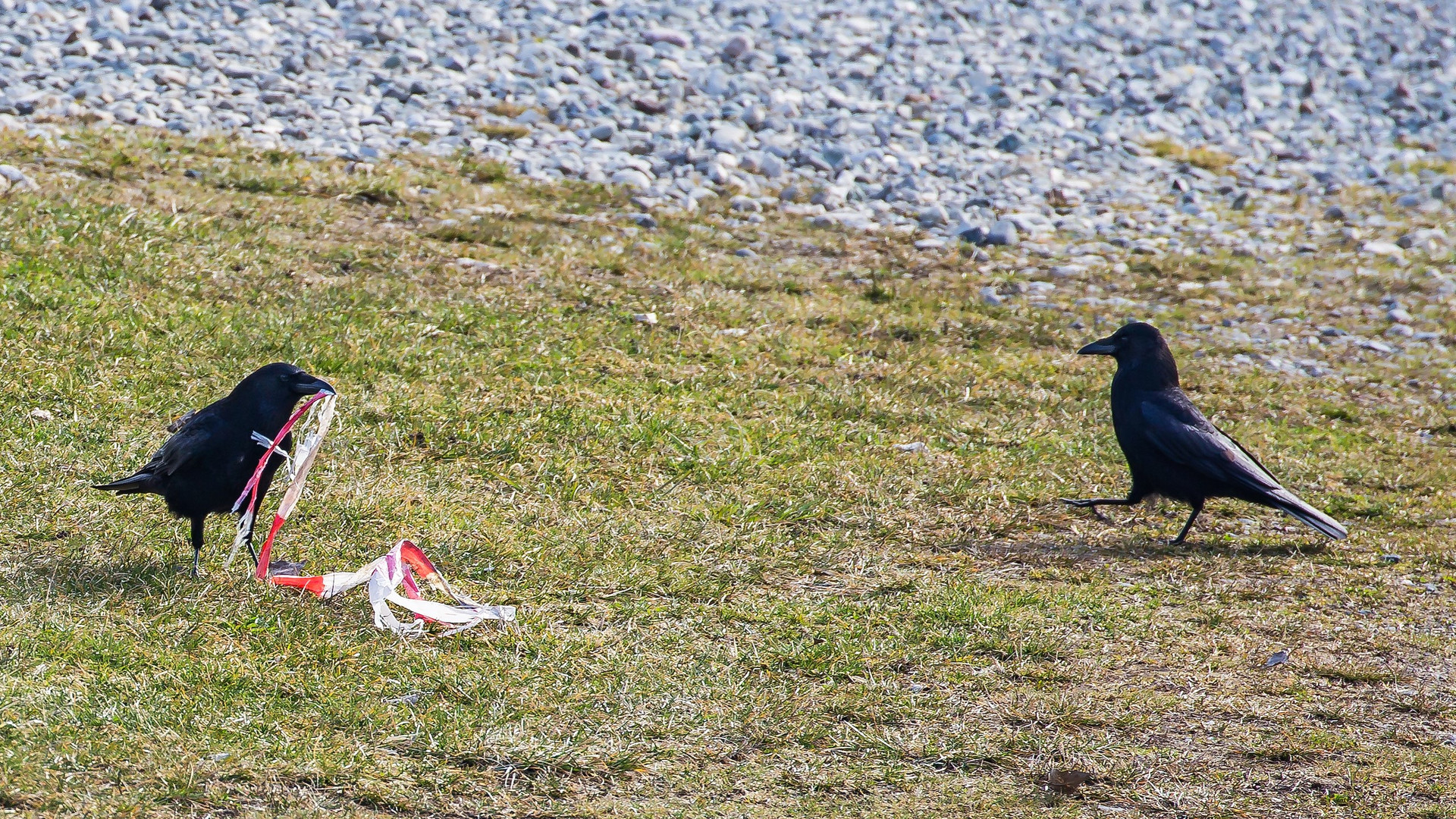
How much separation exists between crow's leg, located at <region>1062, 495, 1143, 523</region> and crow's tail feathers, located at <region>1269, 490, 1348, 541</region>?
621mm

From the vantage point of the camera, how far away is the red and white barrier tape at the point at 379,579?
4973 millimetres

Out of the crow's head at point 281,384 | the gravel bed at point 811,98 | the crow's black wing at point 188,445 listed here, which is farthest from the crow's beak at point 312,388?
the gravel bed at point 811,98

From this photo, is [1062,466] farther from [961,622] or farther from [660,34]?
[660,34]

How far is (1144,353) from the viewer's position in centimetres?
716

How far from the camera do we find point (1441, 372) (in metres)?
9.62

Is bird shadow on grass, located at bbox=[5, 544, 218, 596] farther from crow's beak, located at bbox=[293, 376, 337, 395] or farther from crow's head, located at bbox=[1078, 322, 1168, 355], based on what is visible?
crow's head, located at bbox=[1078, 322, 1168, 355]

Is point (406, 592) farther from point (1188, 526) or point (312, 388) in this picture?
point (1188, 526)

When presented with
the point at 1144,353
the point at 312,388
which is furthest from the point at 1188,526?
the point at 312,388

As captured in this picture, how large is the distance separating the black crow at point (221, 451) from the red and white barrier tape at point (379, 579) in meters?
0.05

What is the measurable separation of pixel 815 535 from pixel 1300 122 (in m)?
11.6

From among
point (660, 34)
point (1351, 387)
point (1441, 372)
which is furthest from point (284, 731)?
point (660, 34)

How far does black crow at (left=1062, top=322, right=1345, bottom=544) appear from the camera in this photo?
6641mm

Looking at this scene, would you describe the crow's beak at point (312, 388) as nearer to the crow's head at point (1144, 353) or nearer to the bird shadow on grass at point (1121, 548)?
the bird shadow on grass at point (1121, 548)

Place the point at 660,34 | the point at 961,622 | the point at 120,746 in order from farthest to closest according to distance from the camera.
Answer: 1. the point at 660,34
2. the point at 961,622
3. the point at 120,746
